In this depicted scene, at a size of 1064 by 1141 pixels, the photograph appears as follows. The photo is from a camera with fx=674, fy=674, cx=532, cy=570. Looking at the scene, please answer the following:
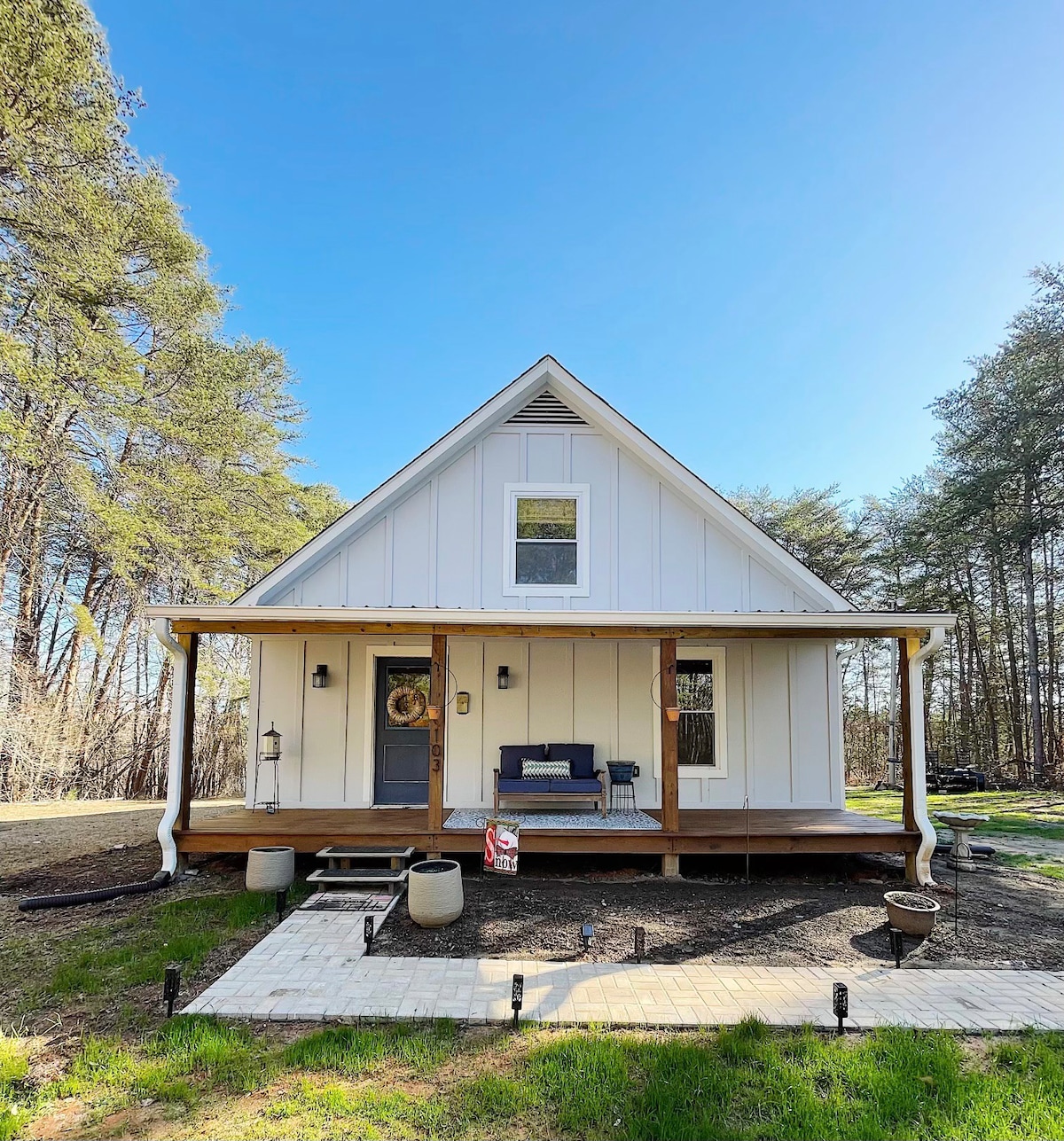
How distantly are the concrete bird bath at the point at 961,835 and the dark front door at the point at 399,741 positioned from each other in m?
6.24

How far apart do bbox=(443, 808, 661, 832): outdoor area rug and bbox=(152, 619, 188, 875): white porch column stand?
274 cm

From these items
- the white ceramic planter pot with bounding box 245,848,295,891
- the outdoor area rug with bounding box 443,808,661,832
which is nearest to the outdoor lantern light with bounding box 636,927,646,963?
the outdoor area rug with bounding box 443,808,661,832

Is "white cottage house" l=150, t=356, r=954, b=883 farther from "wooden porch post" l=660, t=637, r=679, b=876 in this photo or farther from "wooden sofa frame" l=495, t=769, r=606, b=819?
"wooden porch post" l=660, t=637, r=679, b=876

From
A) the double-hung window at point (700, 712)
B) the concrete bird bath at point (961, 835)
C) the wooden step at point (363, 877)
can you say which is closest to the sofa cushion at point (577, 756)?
the double-hung window at point (700, 712)

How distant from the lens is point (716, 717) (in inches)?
345

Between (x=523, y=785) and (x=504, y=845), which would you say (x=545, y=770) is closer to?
(x=523, y=785)

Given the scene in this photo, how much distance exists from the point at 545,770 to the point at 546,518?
316cm

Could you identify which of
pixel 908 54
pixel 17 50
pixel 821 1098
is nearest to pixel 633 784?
pixel 821 1098

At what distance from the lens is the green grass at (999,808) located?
1030 cm

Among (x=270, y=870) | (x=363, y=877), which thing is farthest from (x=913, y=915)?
(x=270, y=870)

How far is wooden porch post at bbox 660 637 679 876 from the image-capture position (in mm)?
6961

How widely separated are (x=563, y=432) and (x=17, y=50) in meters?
10.9

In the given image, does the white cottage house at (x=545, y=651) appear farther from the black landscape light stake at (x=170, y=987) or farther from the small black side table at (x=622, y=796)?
the black landscape light stake at (x=170, y=987)

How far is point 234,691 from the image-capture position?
16.5m
